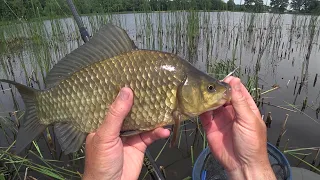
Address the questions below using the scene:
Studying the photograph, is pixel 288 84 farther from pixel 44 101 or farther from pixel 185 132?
pixel 44 101

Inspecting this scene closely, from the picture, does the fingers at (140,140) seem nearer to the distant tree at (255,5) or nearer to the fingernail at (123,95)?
the fingernail at (123,95)

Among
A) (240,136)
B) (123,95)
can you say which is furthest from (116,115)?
(240,136)

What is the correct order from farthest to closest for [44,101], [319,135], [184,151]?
[319,135], [184,151], [44,101]

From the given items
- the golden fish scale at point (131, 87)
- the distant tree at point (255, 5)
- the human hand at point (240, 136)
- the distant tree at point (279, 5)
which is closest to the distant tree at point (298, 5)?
the distant tree at point (279, 5)

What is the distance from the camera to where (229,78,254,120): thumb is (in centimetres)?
151

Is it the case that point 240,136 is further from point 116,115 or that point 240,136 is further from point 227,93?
point 116,115

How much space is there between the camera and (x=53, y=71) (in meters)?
1.61

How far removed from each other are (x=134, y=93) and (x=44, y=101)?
1.91 ft

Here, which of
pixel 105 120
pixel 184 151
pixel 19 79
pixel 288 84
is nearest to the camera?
pixel 105 120

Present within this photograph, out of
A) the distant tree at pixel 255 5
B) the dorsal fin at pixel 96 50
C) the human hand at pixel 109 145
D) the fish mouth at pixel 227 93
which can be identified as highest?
the distant tree at pixel 255 5

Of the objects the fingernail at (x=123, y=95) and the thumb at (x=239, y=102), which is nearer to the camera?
the fingernail at (x=123, y=95)

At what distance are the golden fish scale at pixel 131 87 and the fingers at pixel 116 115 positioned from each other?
73 millimetres

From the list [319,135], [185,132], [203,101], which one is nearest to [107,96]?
[203,101]

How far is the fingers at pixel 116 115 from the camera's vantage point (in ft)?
4.49
